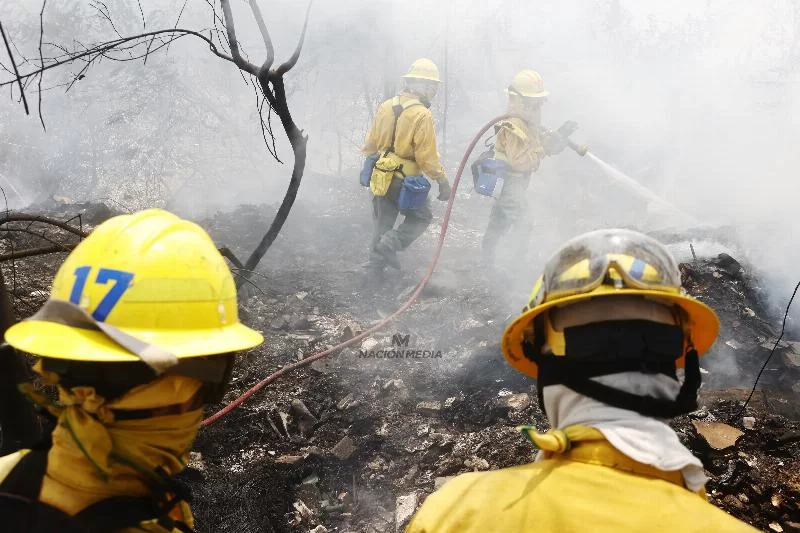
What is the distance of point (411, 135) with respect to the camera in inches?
258

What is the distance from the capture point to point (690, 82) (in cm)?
1355

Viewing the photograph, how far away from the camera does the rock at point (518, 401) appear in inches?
165

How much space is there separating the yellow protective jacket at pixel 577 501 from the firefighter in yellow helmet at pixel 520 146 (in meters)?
6.15

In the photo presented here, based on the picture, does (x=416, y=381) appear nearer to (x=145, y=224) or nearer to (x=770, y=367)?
(x=770, y=367)

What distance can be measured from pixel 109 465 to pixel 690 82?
1542cm

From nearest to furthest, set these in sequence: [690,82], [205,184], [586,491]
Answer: [586,491] → [205,184] → [690,82]

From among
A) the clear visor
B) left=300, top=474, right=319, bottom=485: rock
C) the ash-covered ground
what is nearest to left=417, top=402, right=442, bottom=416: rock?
the ash-covered ground

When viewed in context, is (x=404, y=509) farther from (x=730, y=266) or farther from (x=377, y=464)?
(x=730, y=266)

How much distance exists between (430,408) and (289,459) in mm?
1195

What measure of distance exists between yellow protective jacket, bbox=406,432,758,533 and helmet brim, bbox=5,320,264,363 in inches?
26.8

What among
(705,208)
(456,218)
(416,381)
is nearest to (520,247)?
(456,218)

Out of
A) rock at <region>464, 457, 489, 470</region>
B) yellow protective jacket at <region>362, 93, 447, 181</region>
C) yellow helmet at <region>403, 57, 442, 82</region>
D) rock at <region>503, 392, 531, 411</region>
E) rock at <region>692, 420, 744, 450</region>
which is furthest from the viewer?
yellow helmet at <region>403, 57, 442, 82</region>

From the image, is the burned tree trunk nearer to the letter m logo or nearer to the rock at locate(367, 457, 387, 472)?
the rock at locate(367, 457, 387, 472)

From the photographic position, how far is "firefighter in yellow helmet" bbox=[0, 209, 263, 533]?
1.24 metres
